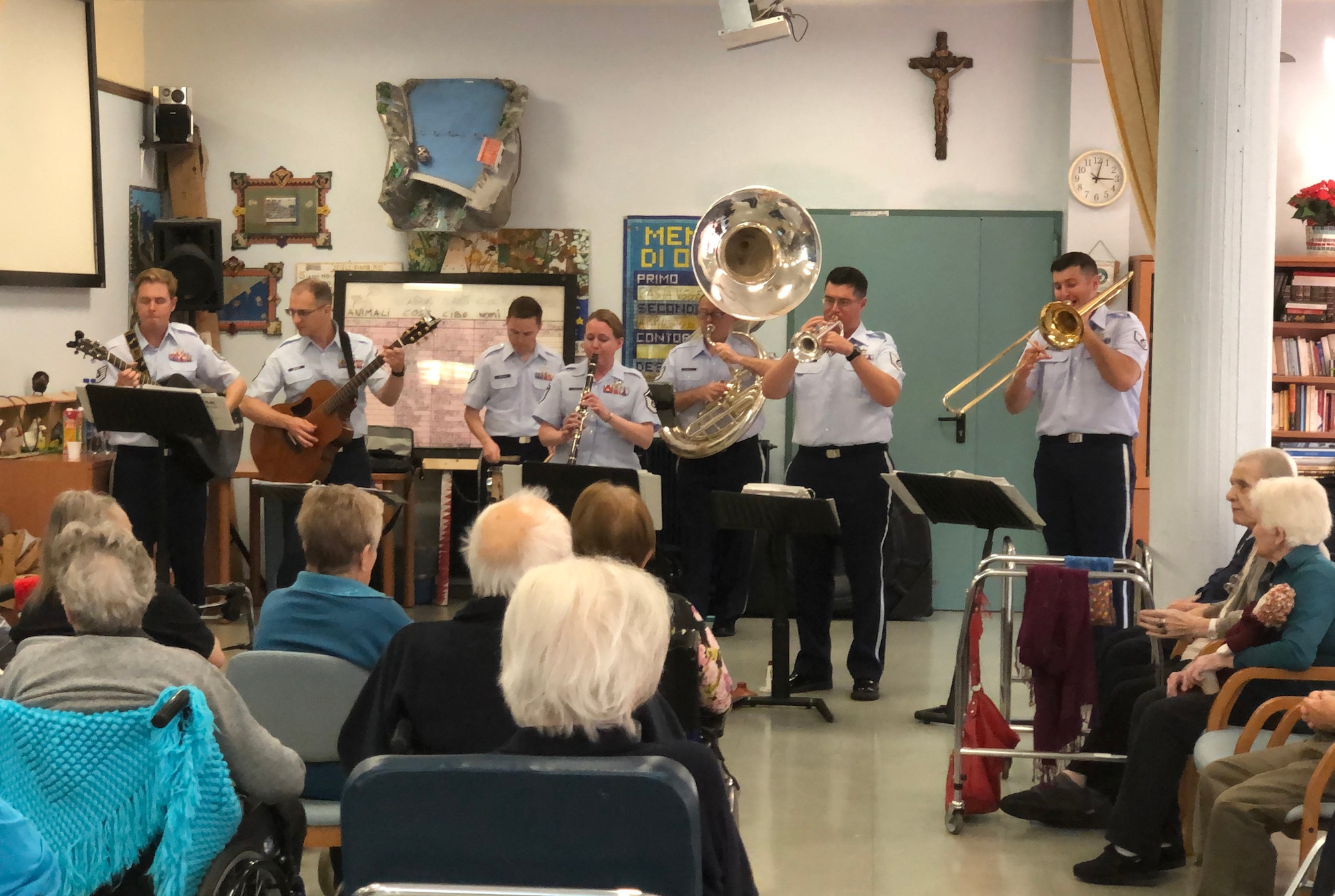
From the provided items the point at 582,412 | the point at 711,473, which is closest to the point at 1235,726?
the point at 582,412

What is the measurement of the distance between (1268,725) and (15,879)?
282 centimetres

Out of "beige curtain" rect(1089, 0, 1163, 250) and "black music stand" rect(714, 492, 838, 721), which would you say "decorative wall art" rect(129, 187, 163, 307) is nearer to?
"black music stand" rect(714, 492, 838, 721)

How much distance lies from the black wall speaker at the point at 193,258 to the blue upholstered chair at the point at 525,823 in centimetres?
590

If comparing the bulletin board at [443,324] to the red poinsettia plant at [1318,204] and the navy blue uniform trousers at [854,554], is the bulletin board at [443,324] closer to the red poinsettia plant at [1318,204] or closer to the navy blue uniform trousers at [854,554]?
the navy blue uniform trousers at [854,554]

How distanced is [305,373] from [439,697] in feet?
12.5

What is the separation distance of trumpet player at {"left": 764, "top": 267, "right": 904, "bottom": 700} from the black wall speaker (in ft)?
10.9

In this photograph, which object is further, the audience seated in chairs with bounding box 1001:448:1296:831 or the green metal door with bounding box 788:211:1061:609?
the green metal door with bounding box 788:211:1061:609

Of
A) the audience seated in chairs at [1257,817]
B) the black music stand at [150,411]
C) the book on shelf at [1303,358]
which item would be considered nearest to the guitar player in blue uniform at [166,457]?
the black music stand at [150,411]

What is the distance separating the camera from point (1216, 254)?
13.9ft

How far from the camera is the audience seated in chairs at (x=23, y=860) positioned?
195 centimetres

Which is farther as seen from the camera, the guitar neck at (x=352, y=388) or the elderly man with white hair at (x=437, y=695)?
the guitar neck at (x=352, y=388)

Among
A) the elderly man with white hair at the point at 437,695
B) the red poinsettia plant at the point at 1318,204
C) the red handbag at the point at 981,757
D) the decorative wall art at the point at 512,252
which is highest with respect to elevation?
the red poinsettia plant at the point at 1318,204

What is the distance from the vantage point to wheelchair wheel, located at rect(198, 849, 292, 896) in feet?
7.33

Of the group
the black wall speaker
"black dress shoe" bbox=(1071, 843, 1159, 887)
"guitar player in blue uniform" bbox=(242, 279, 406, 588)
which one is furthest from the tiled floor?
the black wall speaker
